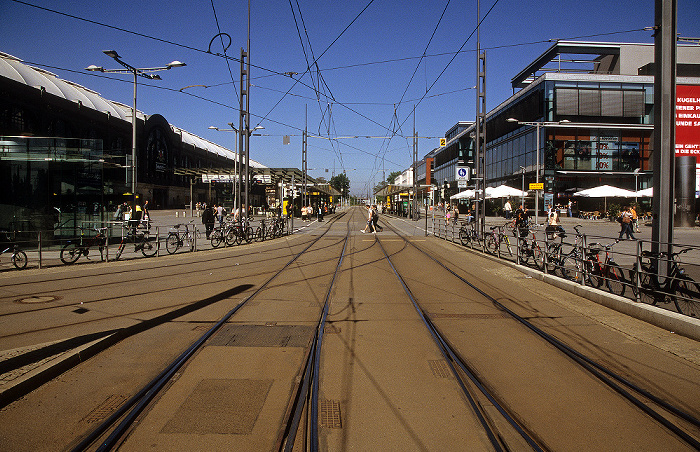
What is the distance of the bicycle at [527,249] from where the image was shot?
1340cm

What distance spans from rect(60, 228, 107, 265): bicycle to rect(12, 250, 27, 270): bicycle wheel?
126 cm

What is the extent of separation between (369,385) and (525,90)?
173 ft

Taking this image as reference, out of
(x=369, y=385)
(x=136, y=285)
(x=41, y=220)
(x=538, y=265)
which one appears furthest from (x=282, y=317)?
(x=41, y=220)

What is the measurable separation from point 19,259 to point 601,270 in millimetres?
14358

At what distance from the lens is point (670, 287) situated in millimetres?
7805

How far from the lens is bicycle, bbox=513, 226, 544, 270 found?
13404 millimetres

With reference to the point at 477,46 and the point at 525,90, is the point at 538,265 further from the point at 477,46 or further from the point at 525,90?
the point at 525,90

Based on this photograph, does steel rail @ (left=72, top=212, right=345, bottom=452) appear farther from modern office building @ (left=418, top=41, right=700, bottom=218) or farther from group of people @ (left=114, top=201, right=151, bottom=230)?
modern office building @ (left=418, top=41, right=700, bottom=218)

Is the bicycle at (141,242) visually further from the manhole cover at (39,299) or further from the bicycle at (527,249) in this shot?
the bicycle at (527,249)

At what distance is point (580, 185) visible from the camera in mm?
49062

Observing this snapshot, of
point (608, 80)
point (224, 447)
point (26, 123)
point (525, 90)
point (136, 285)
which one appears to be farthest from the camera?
point (525, 90)

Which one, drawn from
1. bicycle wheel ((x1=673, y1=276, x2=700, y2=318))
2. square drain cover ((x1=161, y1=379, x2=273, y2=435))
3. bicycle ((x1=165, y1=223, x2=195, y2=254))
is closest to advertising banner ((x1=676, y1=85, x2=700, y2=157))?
bicycle wheel ((x1=673, y1=276, x2=700, y2=318))

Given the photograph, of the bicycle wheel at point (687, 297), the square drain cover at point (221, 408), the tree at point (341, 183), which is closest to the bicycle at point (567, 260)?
the bicycle wheel at point (687, 297)

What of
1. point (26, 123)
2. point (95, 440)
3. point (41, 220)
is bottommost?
point (95, 440)
